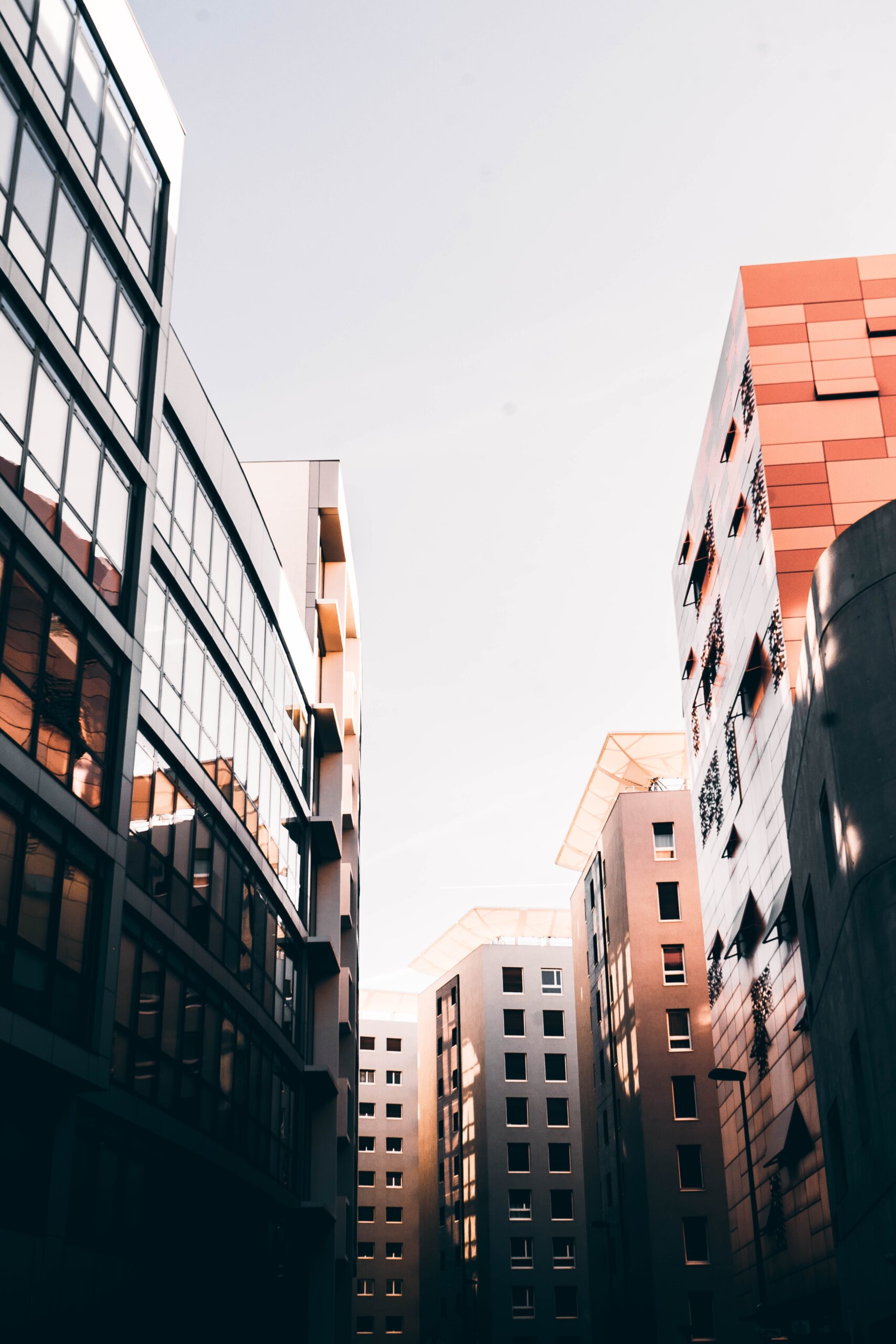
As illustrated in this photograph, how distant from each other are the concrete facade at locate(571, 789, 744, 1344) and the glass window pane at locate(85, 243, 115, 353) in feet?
132

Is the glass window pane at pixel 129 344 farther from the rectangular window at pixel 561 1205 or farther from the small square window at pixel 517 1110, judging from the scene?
the rectangular window at pixel 561 1205

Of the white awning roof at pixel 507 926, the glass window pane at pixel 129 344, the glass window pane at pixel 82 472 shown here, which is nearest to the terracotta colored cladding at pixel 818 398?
the glass window pane at pixel 129 344

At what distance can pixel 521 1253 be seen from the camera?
7275 centimetres

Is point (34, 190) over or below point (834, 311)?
below

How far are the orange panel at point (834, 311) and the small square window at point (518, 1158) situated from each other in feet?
187

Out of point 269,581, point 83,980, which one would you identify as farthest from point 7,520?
point 269,581

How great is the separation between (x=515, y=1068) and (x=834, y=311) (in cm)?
5718

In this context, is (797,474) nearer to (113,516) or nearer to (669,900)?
(113,516)

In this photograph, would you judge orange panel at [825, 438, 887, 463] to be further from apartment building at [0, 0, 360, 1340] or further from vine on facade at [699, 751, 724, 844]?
apartment building at [0, 0, 360, 1340]

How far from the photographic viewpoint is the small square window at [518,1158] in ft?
246

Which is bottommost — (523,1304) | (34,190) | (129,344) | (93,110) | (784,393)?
(523,1304)

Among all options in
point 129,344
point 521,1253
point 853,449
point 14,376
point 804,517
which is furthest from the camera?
point 521,1253

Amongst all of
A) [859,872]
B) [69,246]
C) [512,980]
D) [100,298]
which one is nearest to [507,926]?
[512,980]

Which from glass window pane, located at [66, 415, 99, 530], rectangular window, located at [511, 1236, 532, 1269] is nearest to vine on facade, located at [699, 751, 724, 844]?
glass window pane, located at [66, 415, 99, 530]
